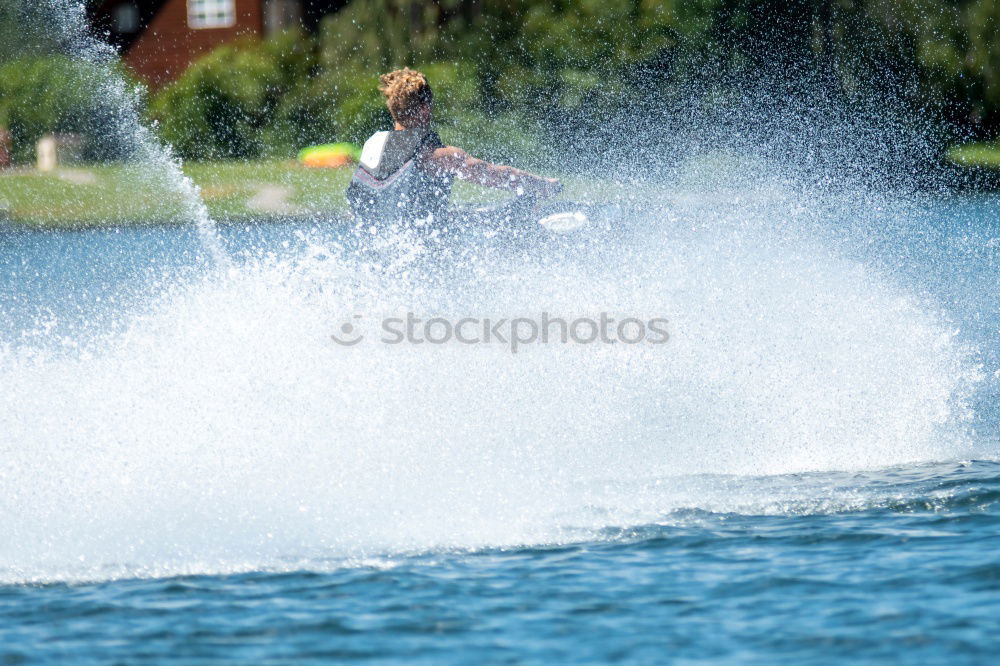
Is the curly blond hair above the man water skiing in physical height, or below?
above

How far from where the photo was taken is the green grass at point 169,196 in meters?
29.8

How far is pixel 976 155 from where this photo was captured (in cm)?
3194

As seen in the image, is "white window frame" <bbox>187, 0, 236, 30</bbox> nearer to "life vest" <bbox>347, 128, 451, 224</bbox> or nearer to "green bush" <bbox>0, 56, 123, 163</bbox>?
"green bush" <bbox>0, 56, 123, 163</bbox>

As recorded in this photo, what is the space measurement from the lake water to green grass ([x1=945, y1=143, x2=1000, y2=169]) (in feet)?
73.2

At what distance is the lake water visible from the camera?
5.18m

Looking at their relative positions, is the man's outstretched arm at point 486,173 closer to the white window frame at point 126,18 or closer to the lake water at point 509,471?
the lake water at point 509,471

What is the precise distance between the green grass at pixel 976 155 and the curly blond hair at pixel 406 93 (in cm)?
2568

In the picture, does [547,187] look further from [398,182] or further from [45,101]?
[45,101]

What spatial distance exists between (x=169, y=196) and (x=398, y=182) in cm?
2745

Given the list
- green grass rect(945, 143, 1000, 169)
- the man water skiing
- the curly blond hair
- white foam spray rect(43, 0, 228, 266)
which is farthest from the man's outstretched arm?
green grass rect(945, 143, 1000, 169)

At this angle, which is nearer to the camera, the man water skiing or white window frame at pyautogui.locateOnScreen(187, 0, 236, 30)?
the man water skiing

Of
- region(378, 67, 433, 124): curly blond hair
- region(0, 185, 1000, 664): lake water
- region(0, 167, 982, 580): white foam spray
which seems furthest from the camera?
region(378, 67, 433, 124): curly blond hair

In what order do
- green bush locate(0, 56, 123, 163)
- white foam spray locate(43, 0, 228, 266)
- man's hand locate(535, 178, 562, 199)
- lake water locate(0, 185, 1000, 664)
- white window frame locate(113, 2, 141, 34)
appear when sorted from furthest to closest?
white window frame locate(113, 2, 141, 34) → white foam spray locate(43, 0, 228, 266) → green bush locate(0, 56, 123, 163) → man's hand locate(535, 178, 562, 199) → lake water locate(0, 185, 1000, 664)

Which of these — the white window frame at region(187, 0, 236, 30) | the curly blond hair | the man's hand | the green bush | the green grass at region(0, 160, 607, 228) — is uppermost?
the white window frame at region(187, 0, 236, 30)
